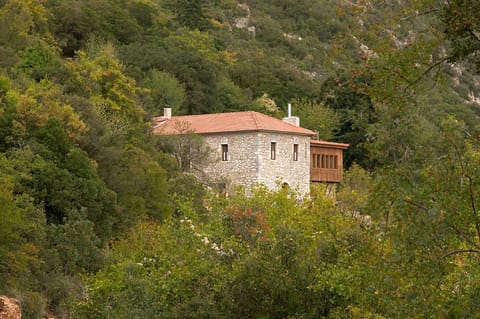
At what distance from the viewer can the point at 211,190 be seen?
56.8 meters

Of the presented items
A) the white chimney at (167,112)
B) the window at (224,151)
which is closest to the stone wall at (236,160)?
the window at (224,151)

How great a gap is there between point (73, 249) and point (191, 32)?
165ft

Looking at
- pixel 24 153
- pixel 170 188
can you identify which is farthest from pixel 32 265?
pixel 170 188

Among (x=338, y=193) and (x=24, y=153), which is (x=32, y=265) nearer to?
(x=24, y=153)

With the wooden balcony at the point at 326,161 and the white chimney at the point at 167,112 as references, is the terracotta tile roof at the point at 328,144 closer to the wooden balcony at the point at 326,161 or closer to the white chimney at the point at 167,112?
the wooden balcony at the point at 326,161

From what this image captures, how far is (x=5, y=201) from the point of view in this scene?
120 feet

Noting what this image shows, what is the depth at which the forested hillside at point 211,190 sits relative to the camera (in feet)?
47.1

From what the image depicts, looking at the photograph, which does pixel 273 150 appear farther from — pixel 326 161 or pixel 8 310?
pixel 8 310

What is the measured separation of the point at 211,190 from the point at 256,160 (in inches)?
185

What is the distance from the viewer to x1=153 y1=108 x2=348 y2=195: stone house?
199 ft

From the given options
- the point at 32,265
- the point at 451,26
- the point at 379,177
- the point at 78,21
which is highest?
the point at 78,21

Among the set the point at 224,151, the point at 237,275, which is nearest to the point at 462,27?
the point at 237,275

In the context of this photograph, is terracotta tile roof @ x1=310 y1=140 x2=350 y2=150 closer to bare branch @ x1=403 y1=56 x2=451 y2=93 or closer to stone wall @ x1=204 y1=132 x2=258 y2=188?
stone wall @ x1=204 y1=132 x2=258 y2=188

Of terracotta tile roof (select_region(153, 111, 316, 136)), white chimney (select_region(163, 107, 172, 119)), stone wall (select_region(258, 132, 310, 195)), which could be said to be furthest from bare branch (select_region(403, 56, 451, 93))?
white chimney (select_region(163, 107, 172, 119))
